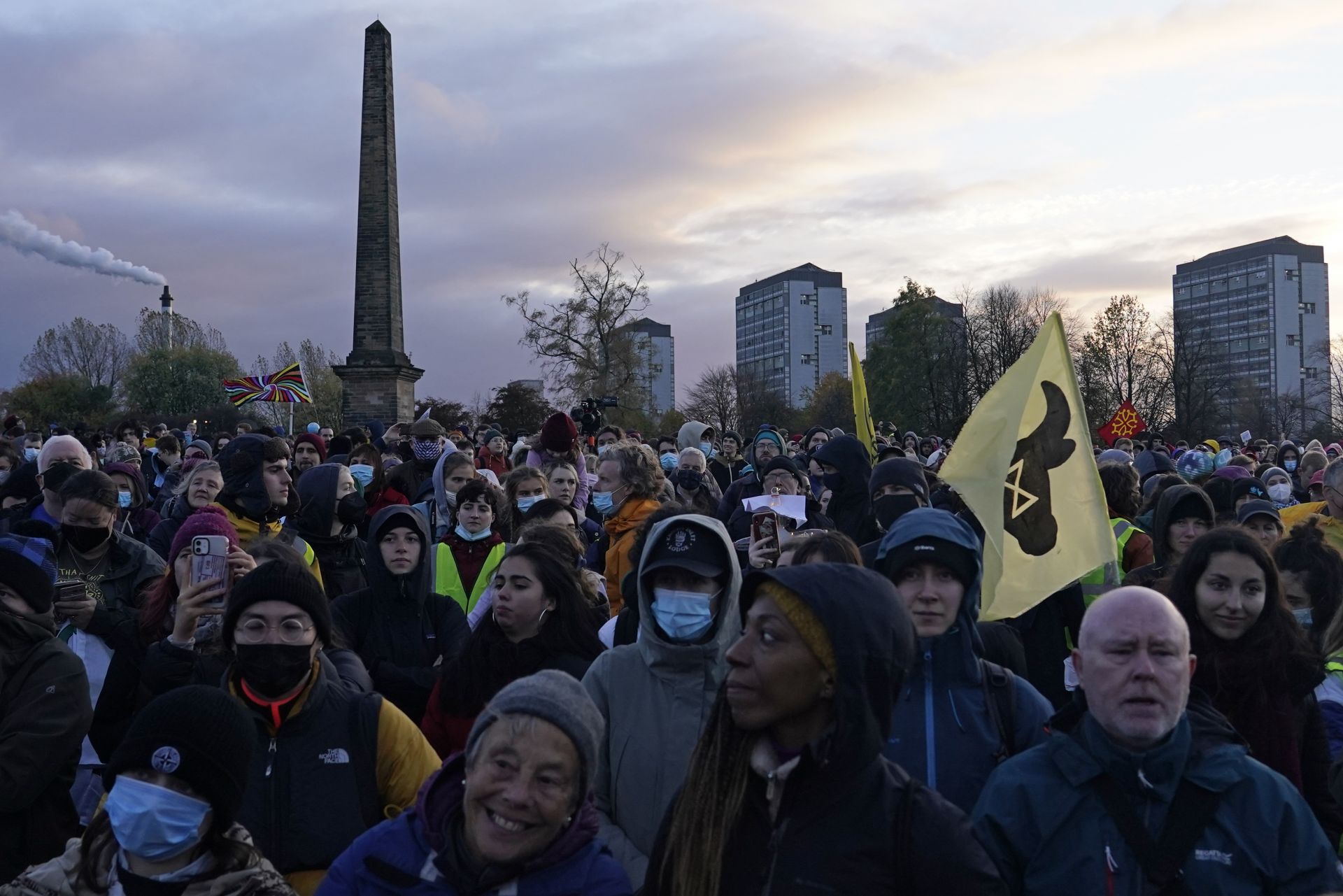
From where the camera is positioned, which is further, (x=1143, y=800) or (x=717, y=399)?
(x=717, y=399)

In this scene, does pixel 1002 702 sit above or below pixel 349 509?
below

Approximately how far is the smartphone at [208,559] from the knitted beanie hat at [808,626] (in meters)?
2.88

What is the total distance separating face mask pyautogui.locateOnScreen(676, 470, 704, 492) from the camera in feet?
36.0

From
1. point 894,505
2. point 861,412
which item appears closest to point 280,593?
point 894,505

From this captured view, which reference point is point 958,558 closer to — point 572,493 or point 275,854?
point 275,854

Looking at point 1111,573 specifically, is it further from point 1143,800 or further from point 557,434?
point 557,434

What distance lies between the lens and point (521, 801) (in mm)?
2689

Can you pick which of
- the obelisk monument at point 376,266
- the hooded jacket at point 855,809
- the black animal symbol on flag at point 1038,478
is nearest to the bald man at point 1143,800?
the hooded jacket at point 855,809

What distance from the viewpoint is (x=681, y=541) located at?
388cm

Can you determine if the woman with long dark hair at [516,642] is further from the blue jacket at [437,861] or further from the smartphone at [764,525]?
the smartphone at [764,525]

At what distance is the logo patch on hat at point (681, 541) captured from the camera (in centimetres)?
386

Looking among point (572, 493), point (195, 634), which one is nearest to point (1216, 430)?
point (572, 493)

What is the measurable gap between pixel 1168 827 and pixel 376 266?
32.1 m

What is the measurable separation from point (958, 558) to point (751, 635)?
146 cm
